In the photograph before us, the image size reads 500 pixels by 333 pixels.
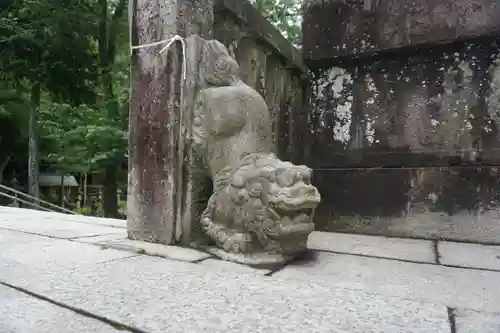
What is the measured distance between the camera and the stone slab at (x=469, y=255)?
1.76 m

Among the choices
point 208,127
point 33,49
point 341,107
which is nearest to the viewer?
point 208,127

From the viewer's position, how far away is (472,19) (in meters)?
2.62

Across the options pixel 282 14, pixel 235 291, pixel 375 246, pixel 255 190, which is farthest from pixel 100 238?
pixel 282 14

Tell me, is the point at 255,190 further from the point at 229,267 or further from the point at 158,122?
the point at 158,122

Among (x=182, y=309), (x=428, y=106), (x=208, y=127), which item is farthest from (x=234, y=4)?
(x=182, y=309)

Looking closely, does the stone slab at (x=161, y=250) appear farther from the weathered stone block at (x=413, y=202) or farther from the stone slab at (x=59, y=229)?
the weathered stone block at (x=413, y=202)

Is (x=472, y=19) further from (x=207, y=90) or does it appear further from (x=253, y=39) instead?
(x=207, y=90)

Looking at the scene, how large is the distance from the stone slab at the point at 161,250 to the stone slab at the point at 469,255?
107cm

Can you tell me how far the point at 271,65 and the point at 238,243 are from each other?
4.94 ft

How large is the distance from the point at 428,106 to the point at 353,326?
2091 millimetres

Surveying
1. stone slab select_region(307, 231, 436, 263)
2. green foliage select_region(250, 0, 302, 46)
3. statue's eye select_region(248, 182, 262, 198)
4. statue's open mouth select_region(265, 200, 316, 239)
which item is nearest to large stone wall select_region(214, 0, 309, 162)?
stone slab select_region(307, 231, 436, 263)

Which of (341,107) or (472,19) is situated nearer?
(472,19)

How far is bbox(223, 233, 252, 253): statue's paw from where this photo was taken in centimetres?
170

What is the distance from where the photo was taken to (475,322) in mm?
1025
